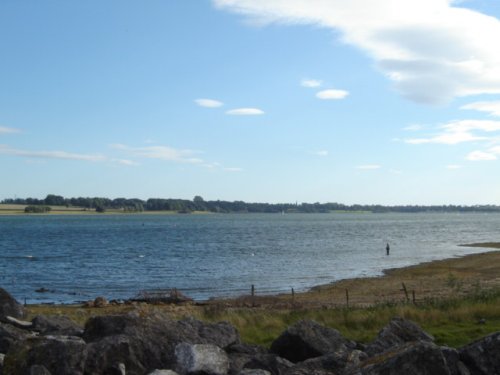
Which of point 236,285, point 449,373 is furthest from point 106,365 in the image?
point 236,285

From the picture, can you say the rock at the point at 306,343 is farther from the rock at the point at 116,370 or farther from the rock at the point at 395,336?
the rock at the point at 116,370

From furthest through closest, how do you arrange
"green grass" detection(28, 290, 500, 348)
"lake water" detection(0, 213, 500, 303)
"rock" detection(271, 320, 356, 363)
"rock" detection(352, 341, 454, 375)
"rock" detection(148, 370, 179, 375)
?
"lake water" detection(0, 213, 500, 303)
"green grass" detection(28, 290, 500, 348)
"rock" detection(271, 320, 356, 363)
"rock" detection(148, 370, 179, 375)
"rock" detection(352, 341, 454, 375)

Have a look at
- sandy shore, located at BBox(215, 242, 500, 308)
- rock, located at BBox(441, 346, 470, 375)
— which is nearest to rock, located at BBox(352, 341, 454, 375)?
rock, located at BBox(441, 346, 470, 375)

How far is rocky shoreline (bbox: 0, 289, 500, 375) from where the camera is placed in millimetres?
8555

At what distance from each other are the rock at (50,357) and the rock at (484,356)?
18.4 feet

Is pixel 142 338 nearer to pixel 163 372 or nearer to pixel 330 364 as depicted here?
pixel 163 372

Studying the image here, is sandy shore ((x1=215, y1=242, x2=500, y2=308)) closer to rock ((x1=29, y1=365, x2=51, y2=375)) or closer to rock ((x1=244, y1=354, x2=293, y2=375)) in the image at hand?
rock ((x1=244, y1=354, x2=293, y2=375))

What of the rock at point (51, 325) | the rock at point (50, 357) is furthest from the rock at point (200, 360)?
the rock at point (51, 325)

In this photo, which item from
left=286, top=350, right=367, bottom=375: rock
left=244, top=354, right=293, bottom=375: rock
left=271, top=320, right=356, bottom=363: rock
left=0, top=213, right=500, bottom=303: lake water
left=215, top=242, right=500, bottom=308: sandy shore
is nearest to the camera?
left=286, top=350, right=367, bottom=375: rock

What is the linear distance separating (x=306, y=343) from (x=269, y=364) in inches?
67.5

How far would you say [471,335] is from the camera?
1506 cm

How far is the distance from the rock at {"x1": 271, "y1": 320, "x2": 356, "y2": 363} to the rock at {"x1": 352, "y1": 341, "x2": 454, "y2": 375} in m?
3.36

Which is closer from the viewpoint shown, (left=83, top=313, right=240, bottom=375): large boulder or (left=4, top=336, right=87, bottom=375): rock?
(left=4, top=336, right=87, bottom=375): rock

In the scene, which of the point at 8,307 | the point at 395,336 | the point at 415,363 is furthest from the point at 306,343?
the point at 8,307
